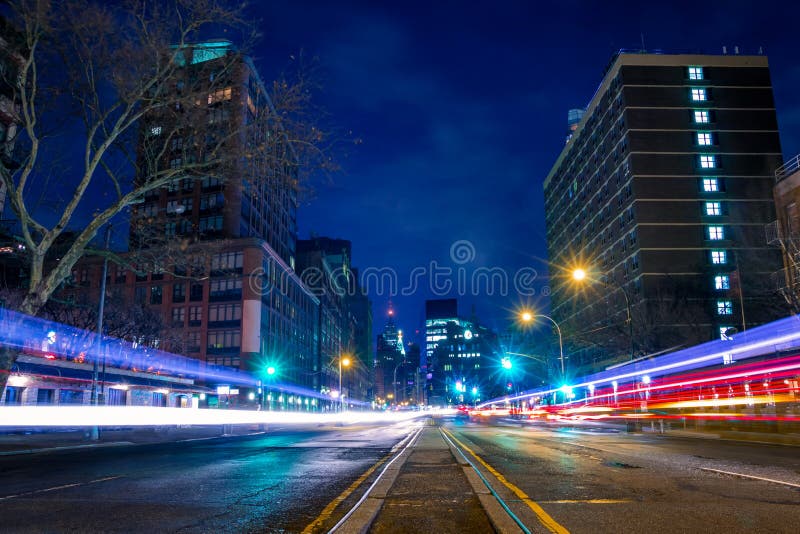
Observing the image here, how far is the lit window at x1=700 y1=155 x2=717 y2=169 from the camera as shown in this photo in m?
74.7

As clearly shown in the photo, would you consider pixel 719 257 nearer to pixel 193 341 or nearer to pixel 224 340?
pixel 224 340

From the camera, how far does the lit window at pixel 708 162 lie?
74688 mm

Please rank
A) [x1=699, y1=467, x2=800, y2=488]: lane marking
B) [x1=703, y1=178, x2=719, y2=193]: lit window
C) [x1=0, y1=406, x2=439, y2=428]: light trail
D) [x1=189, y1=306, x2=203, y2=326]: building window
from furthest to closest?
[x1=189, y1=306, x2=203, y2=326]: building window
[x1=703, y1=178, x2=719, y2=193]: lit window
[x1=0, y1=406, x2=439, y2=428]: light trail
[x1=699, y1=467, x2=800, y2=488]: lane marking

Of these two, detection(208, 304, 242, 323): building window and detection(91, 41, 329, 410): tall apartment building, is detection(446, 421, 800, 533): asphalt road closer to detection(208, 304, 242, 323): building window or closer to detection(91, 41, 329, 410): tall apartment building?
detection(91, 41, 329, 410): tall apartment building

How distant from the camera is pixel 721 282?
69.0 m

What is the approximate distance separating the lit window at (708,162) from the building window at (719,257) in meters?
11.2

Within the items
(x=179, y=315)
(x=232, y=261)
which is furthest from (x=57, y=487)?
(x=179, y=315)

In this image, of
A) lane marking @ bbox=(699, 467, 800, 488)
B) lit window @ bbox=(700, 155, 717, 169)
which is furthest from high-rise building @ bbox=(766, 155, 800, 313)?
lane marking @ bbox=(699, 467, 800, 488)

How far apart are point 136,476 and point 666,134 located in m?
78.2

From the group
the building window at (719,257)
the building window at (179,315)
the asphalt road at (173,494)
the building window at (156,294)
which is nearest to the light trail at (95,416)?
the asphalt road at (173,494)

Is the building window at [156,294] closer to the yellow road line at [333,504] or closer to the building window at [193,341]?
the building window at [193,341]

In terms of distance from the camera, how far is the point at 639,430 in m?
29.5

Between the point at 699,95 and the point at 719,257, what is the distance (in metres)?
21.8

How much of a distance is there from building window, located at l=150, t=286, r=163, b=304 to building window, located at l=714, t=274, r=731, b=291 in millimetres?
71293
